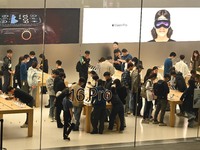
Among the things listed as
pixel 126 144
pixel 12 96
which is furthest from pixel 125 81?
pixel 12 96

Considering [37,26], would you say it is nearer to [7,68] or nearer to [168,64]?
[7,68]

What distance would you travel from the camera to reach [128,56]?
1470cm

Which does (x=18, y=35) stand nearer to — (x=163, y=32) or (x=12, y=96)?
(x=12, y=96)

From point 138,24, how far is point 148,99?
1.86m

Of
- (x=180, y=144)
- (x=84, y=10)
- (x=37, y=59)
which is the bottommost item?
(x=180, y=144)

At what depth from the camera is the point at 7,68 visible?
533 inches

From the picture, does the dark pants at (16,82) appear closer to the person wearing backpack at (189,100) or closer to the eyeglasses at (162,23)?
the eyeglasses at (162,23)

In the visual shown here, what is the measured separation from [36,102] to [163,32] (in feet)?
11.8

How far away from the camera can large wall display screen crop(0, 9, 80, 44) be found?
13523mm

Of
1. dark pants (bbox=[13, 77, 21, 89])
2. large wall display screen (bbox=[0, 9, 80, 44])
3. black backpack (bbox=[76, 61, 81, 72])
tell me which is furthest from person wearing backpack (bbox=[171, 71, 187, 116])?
dark pants (bbox=[13, 77, 21, 89])

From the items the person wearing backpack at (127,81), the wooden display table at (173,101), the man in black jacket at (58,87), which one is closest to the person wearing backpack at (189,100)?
the wooden display table at (173,101)

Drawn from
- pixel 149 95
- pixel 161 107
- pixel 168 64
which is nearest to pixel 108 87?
pixel 149 95

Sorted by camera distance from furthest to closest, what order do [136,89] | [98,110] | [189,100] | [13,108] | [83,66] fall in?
1. [189,100]
2. [136,89]
3. [98,110]
4. [83,66]
5. [13,108]

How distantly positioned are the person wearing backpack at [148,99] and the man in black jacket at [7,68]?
342 cm
